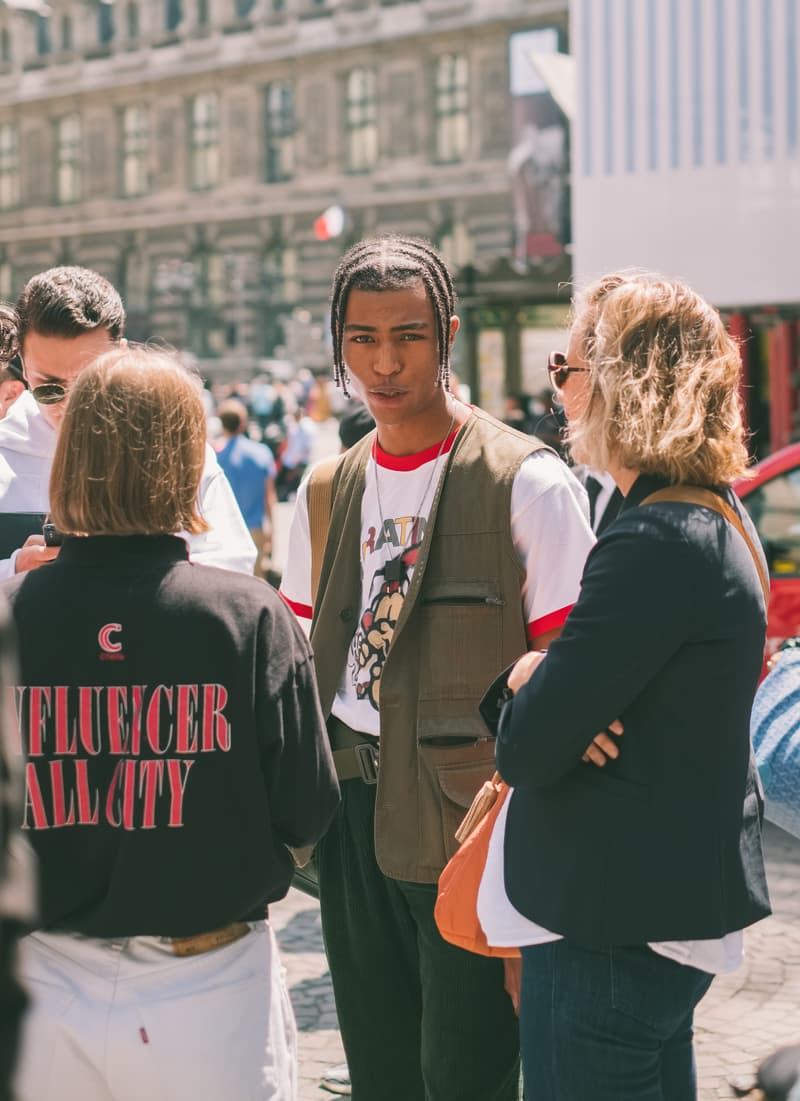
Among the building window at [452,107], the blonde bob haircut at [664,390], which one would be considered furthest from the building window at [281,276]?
the blonde bob haircut at [664,390]

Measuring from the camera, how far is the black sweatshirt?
2016 millimetres

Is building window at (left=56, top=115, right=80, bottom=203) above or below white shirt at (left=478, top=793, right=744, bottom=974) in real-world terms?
above

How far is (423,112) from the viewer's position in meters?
46.2

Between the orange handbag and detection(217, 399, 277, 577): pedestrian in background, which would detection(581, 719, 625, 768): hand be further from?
detection(217, 399, 277, 577): pedestrian in background

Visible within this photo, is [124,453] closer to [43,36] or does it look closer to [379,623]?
[379,623]

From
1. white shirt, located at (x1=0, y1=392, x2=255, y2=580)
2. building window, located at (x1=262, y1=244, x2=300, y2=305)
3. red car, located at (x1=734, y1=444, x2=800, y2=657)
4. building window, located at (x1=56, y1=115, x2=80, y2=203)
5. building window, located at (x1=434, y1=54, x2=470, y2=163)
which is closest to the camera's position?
white shirt, located at (x1=0, y1=392, x2=255, y2=580)

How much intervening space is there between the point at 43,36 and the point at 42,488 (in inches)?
2305

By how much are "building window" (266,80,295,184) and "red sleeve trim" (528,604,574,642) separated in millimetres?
48499

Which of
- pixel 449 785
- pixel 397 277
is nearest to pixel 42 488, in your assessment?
pixel 397 277

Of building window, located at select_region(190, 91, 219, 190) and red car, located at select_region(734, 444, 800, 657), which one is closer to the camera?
red car, located at select_region(734, 444, 800, 657)

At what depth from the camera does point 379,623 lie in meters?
2.75

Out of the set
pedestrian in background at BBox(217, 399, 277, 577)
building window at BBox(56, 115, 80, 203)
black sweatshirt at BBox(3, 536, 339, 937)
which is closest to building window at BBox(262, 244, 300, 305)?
building window at BBox(56, 115, 80, 203)

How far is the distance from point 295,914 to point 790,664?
334 centimetres

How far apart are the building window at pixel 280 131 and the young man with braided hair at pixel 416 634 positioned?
4816cm
